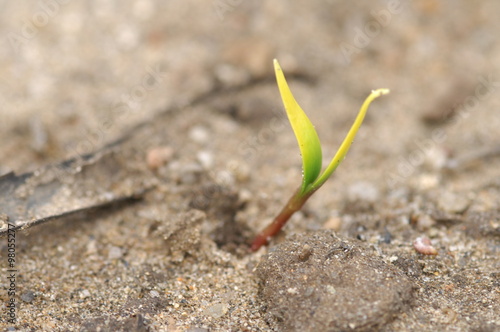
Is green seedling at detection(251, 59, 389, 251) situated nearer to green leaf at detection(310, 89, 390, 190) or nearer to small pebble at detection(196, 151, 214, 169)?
green leaf at detection(310, 89, 390, 190)

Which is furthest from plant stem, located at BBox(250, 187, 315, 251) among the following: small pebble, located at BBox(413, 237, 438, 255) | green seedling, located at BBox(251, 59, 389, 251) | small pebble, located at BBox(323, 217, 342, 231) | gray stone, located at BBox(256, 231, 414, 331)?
small pebble, located at BBox(413, 237, 438, 255)

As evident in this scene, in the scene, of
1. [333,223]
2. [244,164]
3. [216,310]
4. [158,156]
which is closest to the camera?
[216,310]

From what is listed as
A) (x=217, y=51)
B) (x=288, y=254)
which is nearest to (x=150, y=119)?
(x=217, y=51)

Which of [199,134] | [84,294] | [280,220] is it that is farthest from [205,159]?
[84,294]

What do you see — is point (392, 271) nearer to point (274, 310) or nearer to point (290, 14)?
point (274, 310)

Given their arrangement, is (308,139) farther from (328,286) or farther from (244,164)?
(244,164)
